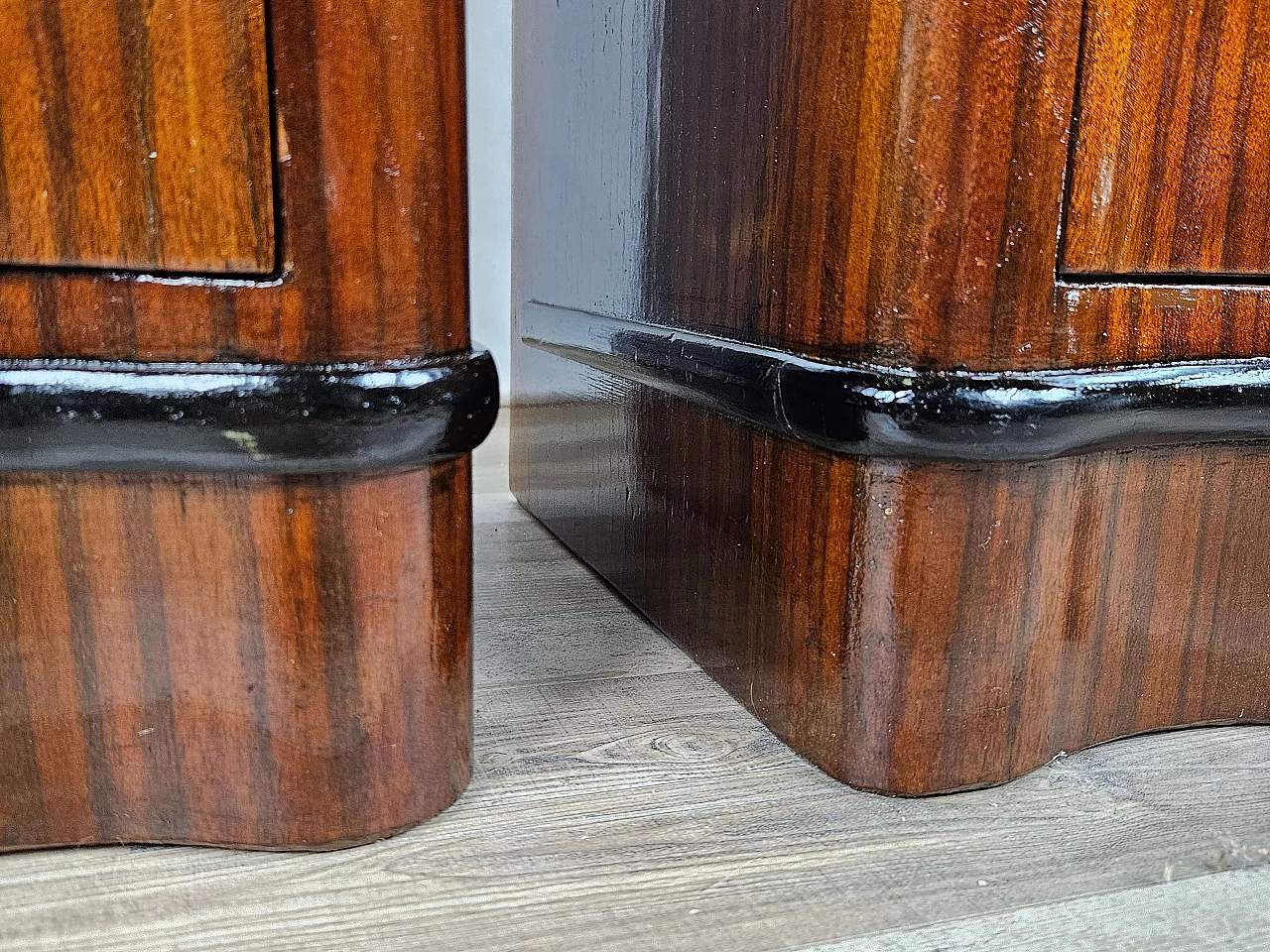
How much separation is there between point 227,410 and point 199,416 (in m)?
0.01

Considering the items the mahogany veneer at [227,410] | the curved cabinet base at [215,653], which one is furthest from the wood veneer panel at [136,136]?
the curved cabinet base at [215,653]

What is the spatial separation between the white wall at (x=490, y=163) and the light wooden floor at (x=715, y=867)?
55.5 inches

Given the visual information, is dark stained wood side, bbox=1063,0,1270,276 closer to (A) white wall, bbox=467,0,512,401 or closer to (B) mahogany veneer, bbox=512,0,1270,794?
(B) mahogany veneer, bbox=512,0,1270,794

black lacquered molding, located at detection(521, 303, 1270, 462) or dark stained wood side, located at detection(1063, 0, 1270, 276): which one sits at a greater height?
dark stained wood side, located at detection(1063, 0, 1270, 276)

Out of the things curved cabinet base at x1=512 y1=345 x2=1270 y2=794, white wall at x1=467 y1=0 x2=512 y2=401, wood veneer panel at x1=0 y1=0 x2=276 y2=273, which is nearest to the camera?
wood veneer panel at x1=0 y1=0 x2=276 y2=273

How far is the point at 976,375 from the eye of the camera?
1.72ft

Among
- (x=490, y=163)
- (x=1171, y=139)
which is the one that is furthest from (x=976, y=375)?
(x=490, y=163)

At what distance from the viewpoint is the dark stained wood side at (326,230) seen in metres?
0.44

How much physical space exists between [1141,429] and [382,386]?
15.5 inches

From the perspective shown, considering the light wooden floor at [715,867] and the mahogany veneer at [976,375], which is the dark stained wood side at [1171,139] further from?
the light wooden floor at [715,867]

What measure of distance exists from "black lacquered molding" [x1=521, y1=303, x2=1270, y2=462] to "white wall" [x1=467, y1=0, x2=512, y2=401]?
1368mm

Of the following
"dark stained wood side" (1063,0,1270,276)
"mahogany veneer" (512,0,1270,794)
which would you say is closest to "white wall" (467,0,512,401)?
"mahogany veneer" (512,0,1270,794)

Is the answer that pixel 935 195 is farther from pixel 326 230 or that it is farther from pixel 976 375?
pixel 326 230

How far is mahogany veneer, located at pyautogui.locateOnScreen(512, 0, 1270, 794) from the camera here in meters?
0.51
